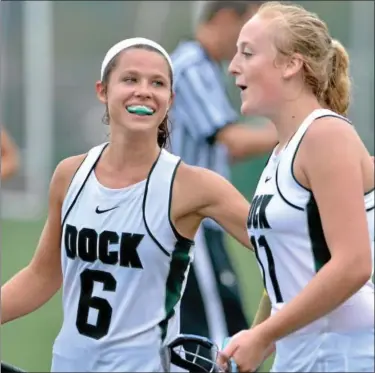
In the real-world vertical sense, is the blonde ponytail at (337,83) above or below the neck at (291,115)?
above

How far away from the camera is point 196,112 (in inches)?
235

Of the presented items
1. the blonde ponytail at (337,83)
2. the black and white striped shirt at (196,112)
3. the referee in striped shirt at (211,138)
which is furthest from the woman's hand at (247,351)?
the black and white striped shirt at (196,112)

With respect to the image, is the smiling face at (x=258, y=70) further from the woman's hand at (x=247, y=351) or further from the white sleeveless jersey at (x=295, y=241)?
the woman's hand at (x=247, y=351)

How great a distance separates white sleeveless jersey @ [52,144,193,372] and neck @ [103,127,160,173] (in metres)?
0.04

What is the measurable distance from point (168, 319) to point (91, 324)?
221 millimetres

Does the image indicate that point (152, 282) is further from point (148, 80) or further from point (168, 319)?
point (148, 80)

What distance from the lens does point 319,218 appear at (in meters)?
3.17

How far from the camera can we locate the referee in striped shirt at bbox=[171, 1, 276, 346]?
18.9 ft

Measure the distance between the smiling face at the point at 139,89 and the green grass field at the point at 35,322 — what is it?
2705 mm

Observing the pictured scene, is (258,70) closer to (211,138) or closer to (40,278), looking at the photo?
(40,278)

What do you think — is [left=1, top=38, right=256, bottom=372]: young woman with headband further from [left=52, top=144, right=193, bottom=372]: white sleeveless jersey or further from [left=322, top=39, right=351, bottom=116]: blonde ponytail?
[left=322, top=39, right=351, bottom=116]: blonde ponytail

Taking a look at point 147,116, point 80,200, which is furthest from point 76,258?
point 147,116

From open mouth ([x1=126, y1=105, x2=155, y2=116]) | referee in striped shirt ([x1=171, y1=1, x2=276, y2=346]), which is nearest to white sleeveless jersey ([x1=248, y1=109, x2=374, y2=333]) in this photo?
open mouth ([x1=126, y1=105, x2=155, y2=116])

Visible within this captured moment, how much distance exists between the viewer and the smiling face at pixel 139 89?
388cm
